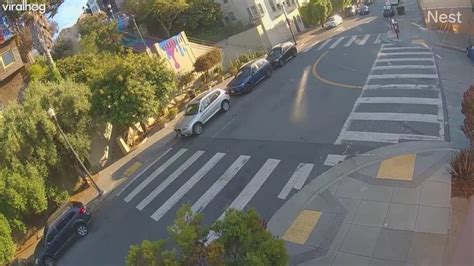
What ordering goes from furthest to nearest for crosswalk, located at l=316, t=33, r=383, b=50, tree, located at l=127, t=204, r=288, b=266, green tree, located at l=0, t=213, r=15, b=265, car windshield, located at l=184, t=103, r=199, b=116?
crosswalk, located at l=316, t=33, r=383, b=50, car windshield, located at l=184, t=103, r=199, b=116, green tree, located at l=0, t=213, r=15, b=265, tree, located at l=127, t=204, r=288, b=266

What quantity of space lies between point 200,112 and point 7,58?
1725 cm

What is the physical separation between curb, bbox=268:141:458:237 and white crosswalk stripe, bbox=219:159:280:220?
66.1 inches

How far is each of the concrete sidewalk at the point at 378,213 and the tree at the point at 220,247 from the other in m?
4.28

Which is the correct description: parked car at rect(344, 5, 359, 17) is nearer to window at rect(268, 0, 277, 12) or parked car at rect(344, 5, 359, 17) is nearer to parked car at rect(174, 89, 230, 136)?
window at rect(268, 0, 277, 12)

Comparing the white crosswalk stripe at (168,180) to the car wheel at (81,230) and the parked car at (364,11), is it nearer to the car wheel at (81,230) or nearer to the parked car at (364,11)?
the car wheel at (81,230)

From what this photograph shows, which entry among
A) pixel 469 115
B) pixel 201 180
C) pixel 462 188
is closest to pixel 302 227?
pixel 462 188

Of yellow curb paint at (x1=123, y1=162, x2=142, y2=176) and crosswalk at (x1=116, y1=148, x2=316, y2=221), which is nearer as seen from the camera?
crosswalk at (x1=116, y1=148, x2=316, y2=221)

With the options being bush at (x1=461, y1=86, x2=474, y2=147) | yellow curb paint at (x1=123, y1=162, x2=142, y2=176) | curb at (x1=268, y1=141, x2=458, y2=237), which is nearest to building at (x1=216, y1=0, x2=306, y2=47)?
yellow curb paint at (x1=123, y1=162, x2=142, y2=176)

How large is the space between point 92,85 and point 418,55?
1948cm

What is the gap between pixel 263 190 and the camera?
52.2 ft

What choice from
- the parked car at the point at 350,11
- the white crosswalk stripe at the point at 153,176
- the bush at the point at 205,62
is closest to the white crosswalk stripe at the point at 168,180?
the white crosswalk stripe at the point at 153,176

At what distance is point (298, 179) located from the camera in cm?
1573

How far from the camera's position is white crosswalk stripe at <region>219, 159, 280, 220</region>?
15.6 meters

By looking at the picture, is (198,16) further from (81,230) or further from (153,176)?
(81,230)
